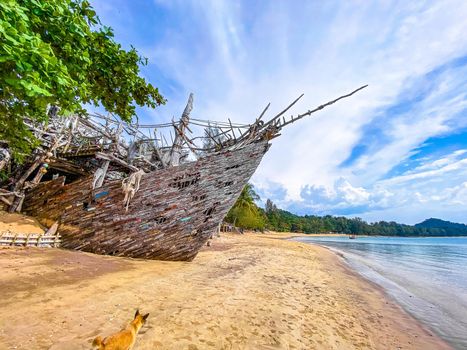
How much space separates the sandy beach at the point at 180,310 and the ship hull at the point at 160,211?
1.49m

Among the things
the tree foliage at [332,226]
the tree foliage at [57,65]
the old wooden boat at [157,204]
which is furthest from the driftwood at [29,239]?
A: the tree foliage at [332,226]

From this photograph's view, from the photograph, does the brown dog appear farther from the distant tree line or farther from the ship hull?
the distant tree line

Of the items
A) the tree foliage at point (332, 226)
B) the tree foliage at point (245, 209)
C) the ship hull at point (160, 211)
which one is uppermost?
the tree foliage at point (332, 226)

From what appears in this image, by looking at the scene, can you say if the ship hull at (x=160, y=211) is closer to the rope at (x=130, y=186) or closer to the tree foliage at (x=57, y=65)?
the rope at (x=130, y=186)

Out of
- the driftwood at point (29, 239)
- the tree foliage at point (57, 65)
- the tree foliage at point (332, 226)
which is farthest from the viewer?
the tree foliage at point (332, 226)

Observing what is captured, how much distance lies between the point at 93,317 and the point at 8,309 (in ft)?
4.98

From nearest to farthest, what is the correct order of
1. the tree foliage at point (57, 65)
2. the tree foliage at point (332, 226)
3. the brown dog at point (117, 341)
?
the tree foliage at point (57, 65), the brown dog at point (117, 341), the tree foliage at point (332, 226)

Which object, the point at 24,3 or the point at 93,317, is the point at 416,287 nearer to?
the point at 93,317

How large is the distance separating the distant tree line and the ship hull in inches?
1305

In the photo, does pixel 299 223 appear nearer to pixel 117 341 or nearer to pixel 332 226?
pixel 332 226

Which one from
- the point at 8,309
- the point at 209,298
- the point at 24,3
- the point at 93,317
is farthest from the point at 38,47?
the point at 209,298

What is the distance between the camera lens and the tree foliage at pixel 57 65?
2.15 metres

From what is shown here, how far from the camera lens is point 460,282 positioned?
524 inches

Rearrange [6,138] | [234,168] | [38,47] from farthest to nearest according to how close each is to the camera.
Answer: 1. [234,168]
2. [6,138]
3. [38,47]
